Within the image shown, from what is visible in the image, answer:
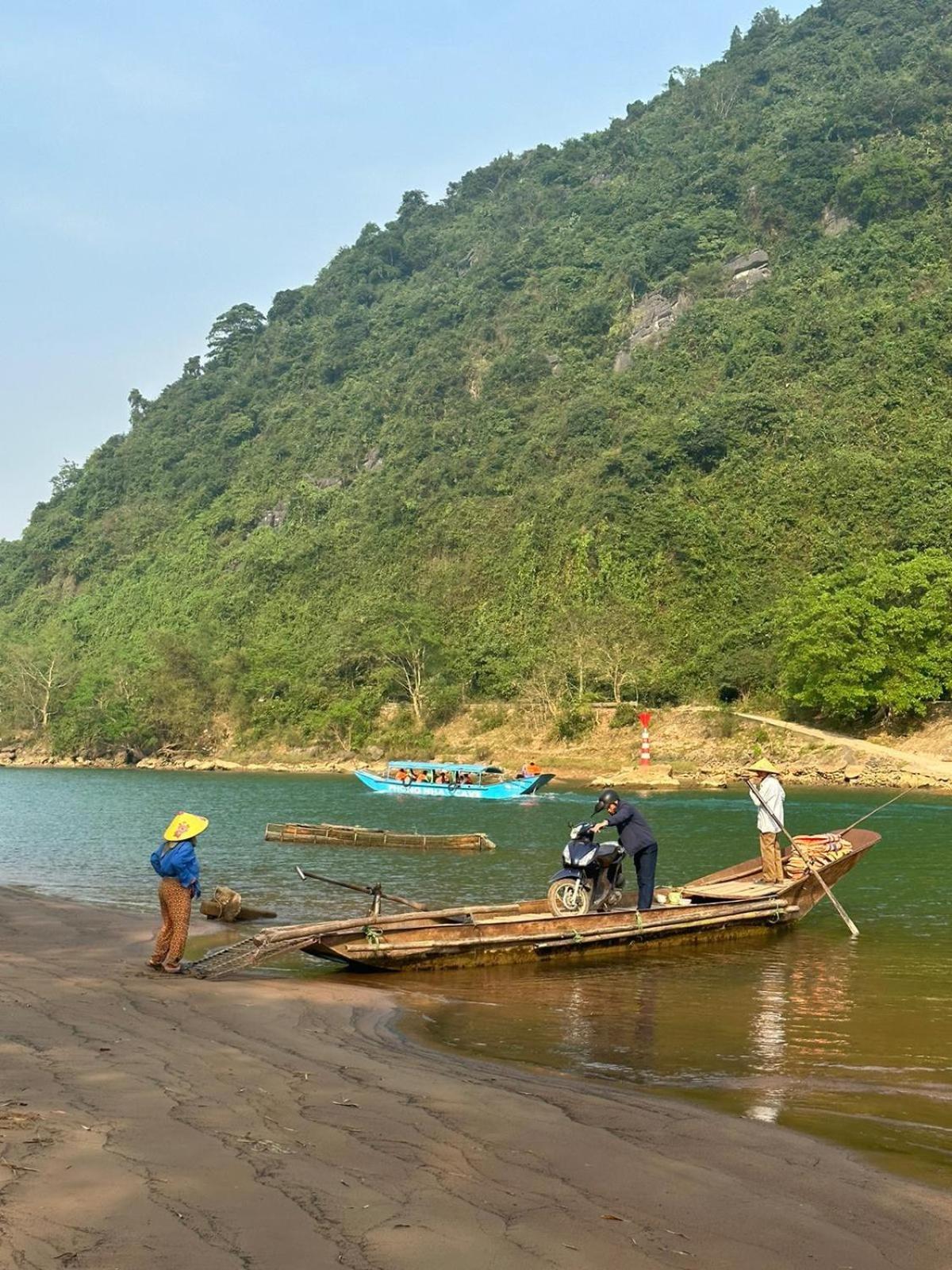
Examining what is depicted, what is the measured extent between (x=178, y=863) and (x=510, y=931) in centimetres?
483

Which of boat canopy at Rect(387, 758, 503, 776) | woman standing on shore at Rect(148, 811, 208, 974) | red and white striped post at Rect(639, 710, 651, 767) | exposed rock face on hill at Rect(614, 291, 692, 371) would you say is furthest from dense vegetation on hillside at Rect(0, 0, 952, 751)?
woman standing on shore at Rect(148, 811, 208, 974)

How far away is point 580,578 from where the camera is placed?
77688mm

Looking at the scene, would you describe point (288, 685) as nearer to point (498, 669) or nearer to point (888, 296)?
point (498, 669)

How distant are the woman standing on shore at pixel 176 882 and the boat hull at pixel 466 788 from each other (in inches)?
1426

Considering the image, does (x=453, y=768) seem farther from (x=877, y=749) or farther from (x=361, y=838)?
(x=877, y=749)

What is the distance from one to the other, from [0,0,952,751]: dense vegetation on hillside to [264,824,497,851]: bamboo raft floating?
3028cm

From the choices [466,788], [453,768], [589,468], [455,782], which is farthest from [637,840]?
[589,468]

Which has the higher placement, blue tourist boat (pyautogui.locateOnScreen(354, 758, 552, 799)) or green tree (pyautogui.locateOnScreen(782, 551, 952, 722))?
green tree (pyautogui.locateOnScreen(782, 551, 952, 722))

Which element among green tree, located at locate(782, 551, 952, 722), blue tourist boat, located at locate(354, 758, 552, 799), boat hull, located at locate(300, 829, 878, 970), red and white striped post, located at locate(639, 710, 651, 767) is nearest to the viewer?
boat hull, located at locate(300, 829, 878, 970)

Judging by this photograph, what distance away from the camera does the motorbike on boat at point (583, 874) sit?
1584cm

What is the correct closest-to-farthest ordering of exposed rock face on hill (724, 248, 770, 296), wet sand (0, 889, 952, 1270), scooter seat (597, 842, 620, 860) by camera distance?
1. wet sand (0, 889, 952, 1270)
2. scooter seat (597, 842, 620, 860)
3. exposed rock face on hill (724, 248, 770, 296)

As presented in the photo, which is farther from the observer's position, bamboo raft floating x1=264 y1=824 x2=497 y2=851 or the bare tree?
the bare tree

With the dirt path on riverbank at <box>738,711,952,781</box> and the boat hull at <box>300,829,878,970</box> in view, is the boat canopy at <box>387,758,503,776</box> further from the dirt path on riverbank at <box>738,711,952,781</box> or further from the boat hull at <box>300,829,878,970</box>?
the boat hull at <box>300,829,878,970</box>

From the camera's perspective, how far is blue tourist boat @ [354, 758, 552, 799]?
4891cm
